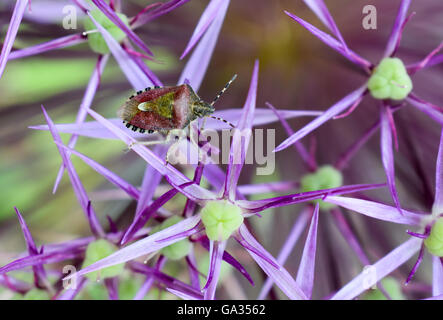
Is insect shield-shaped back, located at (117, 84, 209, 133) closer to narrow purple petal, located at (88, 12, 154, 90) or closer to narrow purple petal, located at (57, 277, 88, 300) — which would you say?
narrow purple petal, located at (88, 12, 154, 90)

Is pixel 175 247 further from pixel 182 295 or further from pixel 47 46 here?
pixel 47 46

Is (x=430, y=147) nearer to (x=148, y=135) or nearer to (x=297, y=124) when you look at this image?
(x=297, y=124)

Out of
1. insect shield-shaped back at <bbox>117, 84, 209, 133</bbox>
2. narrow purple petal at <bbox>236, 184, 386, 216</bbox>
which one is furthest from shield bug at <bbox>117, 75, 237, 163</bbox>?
narrow purple petal at <bbox>236, 184, 386, 216</bbox>

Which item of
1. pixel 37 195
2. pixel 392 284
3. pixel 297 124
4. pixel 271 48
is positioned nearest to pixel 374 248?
pixel 392 284

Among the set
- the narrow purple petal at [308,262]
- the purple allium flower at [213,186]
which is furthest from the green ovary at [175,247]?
the narrow purple petal at [308,262]

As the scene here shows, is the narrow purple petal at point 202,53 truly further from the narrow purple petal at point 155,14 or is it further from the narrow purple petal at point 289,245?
the narrow purple petal at point 289,245

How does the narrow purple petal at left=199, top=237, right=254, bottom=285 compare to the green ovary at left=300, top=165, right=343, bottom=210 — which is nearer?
the narrow purple petal at left=199, top=237, right=254, bottom=285
